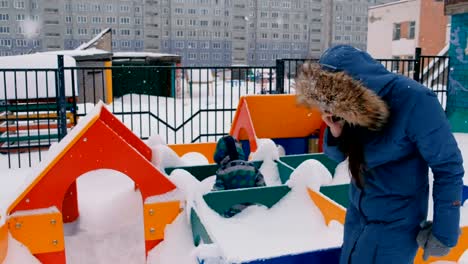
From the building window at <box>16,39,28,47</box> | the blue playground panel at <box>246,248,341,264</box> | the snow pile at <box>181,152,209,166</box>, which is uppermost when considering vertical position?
the building window at <box>16,39,28,47</box>

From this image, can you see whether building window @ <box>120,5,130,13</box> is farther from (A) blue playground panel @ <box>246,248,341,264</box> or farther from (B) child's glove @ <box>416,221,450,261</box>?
(B) child's glove @ <box>416,221,450,261</box>

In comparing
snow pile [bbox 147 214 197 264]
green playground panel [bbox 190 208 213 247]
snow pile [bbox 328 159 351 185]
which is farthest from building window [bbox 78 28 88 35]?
green playground panel [bbox 190 208 213 247]

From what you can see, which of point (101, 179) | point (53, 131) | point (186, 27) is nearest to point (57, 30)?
point (186, 27)

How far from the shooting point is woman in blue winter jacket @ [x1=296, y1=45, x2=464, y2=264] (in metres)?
1.78

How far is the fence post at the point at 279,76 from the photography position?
7.36m

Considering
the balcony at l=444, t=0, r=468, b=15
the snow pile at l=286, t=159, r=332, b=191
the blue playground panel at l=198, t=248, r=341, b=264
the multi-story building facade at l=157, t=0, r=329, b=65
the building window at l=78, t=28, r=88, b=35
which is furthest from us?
the multi-story building facade at l=157, t=0, r=329, b=65

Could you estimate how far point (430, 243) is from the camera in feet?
6.18

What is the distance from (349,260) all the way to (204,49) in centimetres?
5107

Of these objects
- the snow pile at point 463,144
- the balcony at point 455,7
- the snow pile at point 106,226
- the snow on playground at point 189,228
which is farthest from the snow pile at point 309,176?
the balcony at point 455,7

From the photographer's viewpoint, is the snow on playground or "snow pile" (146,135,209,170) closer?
the snow on playground

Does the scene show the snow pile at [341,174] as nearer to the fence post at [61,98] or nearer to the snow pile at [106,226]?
the snow pile at [106,226]

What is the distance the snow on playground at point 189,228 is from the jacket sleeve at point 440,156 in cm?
110

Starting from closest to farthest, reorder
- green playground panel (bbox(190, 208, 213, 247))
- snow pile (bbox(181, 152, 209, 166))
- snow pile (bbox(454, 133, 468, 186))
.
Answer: green playground panel (bbox(190, 208, 213, 247))
snow pile (bbox(181, 152, 209, 166))
snow pile (bbox(454, 133, 468, 186))

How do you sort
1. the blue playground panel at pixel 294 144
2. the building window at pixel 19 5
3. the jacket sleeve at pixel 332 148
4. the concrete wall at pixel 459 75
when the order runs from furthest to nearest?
the building window at pixel 19 5
the concrete wall at pixel 459 75
the blue playground panel at pixel 294 144
the jacket sleeve at pixel 332 148
